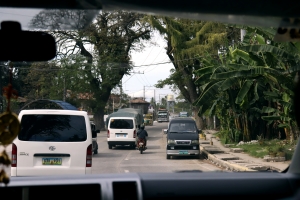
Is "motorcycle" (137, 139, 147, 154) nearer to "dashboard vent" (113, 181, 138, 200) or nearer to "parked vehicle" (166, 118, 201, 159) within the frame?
"parked vehicle" (166, 118, 201, 159)

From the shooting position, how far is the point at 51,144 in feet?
36.1

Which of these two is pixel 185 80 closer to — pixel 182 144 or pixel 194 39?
pixel 194 39

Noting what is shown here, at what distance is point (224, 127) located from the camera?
31828 millimetres

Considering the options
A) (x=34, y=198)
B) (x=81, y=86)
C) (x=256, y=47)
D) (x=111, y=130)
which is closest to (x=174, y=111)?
(x=81, y=86)

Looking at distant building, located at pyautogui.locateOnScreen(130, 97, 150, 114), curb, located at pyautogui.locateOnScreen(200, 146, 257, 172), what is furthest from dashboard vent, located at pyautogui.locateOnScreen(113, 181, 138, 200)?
distant building, located at pyautogui.locateOnScreen(130, 97, 150, 114)

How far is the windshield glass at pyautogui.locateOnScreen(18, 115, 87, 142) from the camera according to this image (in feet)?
36.1

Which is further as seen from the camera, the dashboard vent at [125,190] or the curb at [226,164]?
the curb at [226,164]

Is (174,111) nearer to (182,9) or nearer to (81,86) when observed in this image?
(81,86)

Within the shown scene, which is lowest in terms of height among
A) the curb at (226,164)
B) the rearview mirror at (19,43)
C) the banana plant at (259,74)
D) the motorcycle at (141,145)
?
the curb at (226,164)

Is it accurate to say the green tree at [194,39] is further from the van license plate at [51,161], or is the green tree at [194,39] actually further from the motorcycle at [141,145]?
the van license plate at [51,161]

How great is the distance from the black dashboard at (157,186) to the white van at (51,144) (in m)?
7.16

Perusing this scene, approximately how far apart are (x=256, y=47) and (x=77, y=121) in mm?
8422

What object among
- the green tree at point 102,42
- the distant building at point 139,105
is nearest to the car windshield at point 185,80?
the green tree at point 102,42

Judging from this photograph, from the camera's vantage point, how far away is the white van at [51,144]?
424 inches
